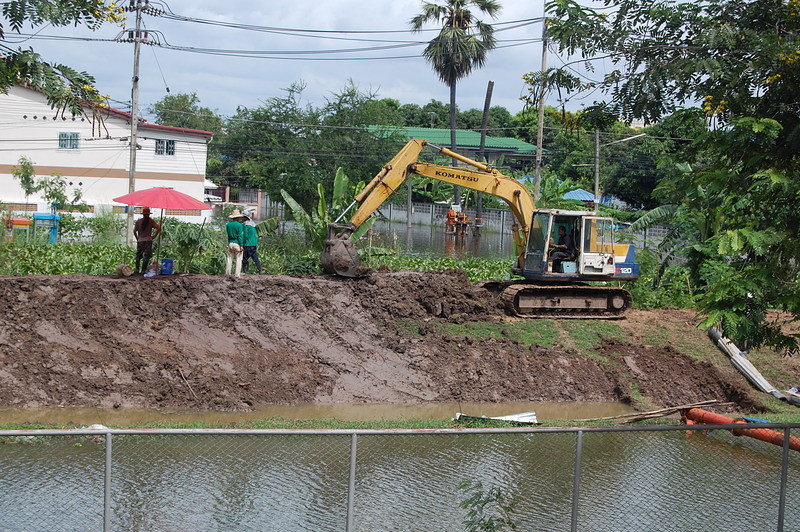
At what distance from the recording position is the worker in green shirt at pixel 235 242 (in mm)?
19469

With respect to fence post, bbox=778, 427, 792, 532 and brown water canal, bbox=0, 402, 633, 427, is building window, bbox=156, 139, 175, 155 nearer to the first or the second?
brown water canal, bbox=0, 402, 633, 427

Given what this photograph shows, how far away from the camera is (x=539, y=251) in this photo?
67.4ft

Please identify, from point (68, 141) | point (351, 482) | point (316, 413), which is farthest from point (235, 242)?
point (68, 141)

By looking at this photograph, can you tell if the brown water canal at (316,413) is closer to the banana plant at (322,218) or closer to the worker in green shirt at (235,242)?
Answer: the worker in green shirt at (235,242)

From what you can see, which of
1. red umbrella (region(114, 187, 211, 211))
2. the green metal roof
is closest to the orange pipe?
red umbrella (region(114, 187, 211, 211))

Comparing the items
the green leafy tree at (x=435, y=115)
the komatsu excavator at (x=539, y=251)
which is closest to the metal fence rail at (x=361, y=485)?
the komatsu excavator at (x=539, y=251)

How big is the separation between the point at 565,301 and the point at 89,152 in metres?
27.4

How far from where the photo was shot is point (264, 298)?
18.3 metres

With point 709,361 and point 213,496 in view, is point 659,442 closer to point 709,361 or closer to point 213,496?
point 213,496

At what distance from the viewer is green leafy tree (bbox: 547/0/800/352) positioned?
7.43 meters

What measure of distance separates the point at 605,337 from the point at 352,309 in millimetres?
5746

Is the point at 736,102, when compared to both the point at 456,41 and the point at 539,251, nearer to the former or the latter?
the point at 539,251

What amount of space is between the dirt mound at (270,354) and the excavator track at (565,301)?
1232 millimetres

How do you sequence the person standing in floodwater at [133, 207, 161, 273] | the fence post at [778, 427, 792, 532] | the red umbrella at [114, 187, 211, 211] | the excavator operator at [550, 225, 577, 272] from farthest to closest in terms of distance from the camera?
the excavator operator at [550, 225, 577, 272] → the person standing in floodwater at [133, 207, 161, 273] → the red umbrella at [114, 187, 211, 211] → the fence post at [778, 427, 792, 532]
